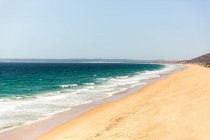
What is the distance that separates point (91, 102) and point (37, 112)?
6292mm

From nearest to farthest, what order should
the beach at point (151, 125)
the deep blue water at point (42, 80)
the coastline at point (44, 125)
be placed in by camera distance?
the beach at point (151, 125)
the coastline at point (44, 125)
the deep blue water at point (42, 80)

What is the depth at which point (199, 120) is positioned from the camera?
47.2 feet

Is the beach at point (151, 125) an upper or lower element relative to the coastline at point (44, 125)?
upper

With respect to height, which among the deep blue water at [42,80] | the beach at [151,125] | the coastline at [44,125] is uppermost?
the beach at [151,125]

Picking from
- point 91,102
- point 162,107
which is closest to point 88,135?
point 162,107

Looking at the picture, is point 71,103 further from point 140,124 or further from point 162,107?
point 140,124

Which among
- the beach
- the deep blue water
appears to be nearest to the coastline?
the beach

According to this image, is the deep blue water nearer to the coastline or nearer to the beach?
the coastline

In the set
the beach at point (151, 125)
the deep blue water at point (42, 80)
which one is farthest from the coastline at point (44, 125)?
the deep blue water at point (42, 80)

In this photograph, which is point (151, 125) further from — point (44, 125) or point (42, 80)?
point (42, 80)

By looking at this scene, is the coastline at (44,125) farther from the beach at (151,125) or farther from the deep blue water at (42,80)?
the deep blue water at (42,80)

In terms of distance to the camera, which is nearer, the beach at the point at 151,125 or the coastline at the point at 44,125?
the beach at the point at 151,125

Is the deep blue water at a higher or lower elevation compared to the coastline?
lower

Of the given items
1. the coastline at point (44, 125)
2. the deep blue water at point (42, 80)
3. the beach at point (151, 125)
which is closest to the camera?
the beach at point (151, 125)
